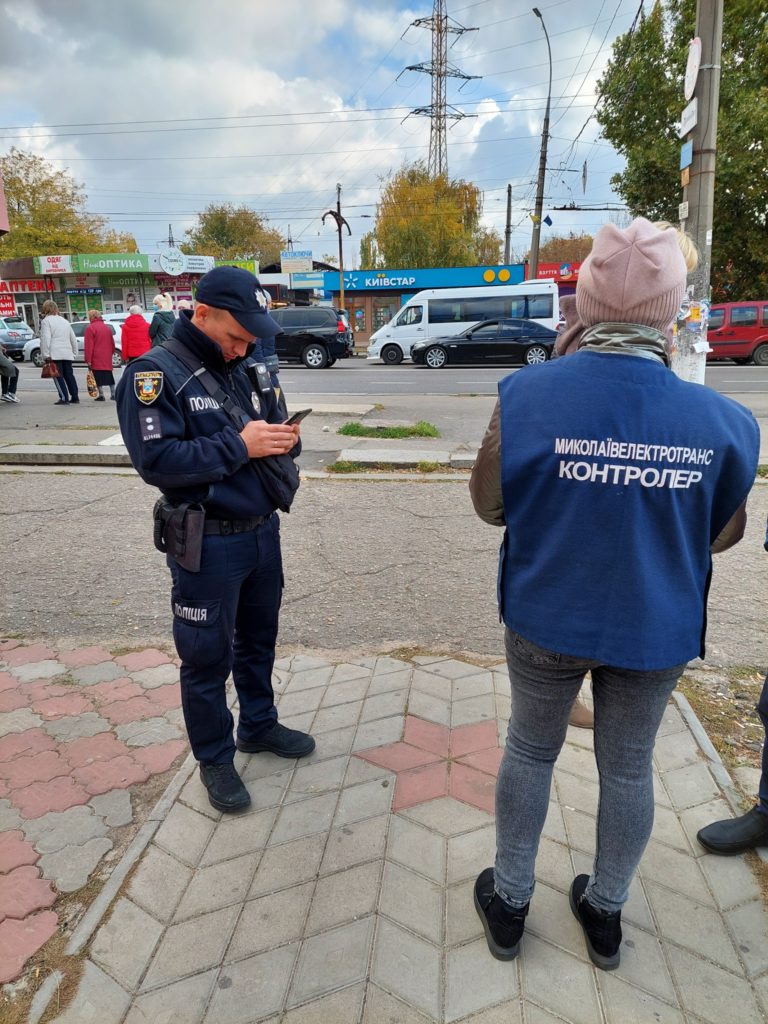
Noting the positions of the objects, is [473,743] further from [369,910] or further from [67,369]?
[67,369]

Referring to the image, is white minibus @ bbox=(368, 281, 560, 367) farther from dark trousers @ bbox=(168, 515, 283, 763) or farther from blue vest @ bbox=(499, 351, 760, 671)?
blue vest @ bbox=(499, 351, 760, 671)

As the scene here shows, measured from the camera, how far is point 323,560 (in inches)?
194

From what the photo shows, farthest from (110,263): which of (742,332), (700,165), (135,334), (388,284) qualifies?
(700,165)

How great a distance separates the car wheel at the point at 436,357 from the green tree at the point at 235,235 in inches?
2022

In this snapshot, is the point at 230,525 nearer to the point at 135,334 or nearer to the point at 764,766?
the point at 764,766

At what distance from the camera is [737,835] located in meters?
2.20

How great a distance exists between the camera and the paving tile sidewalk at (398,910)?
5.60 feet

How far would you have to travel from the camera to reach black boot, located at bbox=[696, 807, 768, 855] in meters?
2.19

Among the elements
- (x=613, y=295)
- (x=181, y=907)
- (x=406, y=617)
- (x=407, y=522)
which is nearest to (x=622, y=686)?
(x=613, y=295)

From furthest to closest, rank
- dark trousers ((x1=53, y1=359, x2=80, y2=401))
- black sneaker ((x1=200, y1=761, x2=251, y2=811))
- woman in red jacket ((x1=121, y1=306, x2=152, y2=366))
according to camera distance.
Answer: dark trousers ((x1=53, y1=359, x2=80, y2=401))
woman in red jacket ((x1=121, y1=306, x2=152, y2=366))
black sneaker ((x1=200, y1=761, x2=251, y2=811))

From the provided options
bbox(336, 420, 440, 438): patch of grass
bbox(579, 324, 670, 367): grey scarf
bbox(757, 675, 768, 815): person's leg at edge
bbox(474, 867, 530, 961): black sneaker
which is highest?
bbox(579, 324, 670, 367): grey scarf

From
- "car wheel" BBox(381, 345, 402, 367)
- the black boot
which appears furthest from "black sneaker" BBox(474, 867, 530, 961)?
"car wheel" BBox(381, 345, 402, 367)

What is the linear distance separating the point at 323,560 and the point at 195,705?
261 cm

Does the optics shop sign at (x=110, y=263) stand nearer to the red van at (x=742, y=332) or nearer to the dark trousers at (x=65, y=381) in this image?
the dark trousers at (x=65, y=381)
